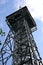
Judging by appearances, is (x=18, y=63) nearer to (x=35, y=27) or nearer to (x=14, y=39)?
(x=14, y=39)

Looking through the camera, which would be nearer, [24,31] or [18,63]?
[18,63]

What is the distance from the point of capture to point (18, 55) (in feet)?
75.9

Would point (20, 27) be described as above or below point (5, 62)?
above

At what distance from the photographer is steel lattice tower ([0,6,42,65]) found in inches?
870

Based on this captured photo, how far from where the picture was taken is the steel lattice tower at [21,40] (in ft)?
72.5

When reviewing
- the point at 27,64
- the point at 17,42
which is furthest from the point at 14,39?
the point at 27,64

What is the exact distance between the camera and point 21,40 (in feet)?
81.3

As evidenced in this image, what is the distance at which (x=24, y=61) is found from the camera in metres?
22.1

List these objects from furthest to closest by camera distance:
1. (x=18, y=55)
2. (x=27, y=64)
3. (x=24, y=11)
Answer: (x=24, y=11)
(x=18, y=55)
(x=27, y=64)

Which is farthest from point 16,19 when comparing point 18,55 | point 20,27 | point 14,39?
point 18,55

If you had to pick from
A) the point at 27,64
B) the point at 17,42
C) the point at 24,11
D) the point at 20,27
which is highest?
the point at 24,11

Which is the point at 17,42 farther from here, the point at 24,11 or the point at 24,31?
the point at 24,11

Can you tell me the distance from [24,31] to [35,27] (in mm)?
2968

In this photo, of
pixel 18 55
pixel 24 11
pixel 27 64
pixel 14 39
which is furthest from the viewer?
pixel 24 11
